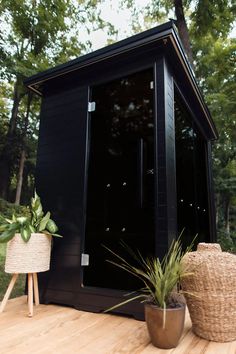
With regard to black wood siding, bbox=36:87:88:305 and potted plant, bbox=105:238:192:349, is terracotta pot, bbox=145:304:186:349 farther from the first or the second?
black wood siding, bbox=36:87:88:305

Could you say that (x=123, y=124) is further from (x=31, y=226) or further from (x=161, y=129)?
(x=31, y=226)

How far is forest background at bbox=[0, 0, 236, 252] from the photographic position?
6727 mm

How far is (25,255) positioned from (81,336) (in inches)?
33.7

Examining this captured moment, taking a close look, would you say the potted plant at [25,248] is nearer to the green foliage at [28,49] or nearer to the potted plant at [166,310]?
the potted plant at [166,310]

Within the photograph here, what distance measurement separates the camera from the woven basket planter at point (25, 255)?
2270mm

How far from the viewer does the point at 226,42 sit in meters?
7.77

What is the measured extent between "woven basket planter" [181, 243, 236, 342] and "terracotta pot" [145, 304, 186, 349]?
23cm

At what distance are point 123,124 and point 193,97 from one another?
1.49 metres

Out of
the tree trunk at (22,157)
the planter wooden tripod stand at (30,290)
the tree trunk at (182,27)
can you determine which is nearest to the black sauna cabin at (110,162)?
the planter wooden tripod stand at (30,290)

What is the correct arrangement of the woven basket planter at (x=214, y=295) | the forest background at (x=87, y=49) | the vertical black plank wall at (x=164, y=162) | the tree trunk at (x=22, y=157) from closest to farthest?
1. the woven basket planter at (x=214, y=295)
2. the vertical black plank wall at (x=164, y=162)
3. the forest background at (x=87, y=49)
4. the tree trunk at (x=22, y=157)

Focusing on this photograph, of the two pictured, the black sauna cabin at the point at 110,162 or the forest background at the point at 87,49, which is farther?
the forest background at the point at 87,49

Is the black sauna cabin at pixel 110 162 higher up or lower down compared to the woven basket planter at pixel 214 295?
higher up

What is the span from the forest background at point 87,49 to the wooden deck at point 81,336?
593 cm

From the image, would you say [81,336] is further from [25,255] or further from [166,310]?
[25,255]
